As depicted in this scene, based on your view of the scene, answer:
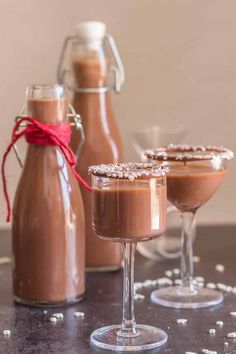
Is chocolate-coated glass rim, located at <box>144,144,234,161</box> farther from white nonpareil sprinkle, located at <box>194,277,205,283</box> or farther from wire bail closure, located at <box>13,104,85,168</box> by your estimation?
white nonpareil sprinkle, located at <box>194,277,205,283</box>

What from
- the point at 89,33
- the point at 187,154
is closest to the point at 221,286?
the point at 187,154

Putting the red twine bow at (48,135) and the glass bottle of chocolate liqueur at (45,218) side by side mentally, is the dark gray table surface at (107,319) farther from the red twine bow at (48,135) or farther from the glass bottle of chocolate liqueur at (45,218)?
the red twine bow at (48,135)

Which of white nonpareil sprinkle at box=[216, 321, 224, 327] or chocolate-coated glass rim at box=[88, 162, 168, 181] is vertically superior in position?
chocolate-coated glass rim at box=[88, 162, 168, 181]

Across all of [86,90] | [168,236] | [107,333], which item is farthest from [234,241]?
[107,333]

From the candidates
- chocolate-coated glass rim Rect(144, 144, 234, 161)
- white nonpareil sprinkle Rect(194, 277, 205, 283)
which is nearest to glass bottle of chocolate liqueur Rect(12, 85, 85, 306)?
chocolate-coated glass rim Rect(144, 144, 234, 161)

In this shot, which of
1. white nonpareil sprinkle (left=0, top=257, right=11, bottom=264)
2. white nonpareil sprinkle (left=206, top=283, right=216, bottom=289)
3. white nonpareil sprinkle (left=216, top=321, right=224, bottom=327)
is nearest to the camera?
white nonpareil sprinkle (left=216, top=321, right=224, bottom=327)

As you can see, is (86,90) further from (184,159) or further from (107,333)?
(107,333)

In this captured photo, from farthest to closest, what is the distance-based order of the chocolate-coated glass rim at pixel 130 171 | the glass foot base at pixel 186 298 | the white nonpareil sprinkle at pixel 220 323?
1. the glass foot base at pixel 186 298
2. the white nonpareil sprinkle at pixel 220 323
3. the chocolate-coated glass rim at pixel 130 171

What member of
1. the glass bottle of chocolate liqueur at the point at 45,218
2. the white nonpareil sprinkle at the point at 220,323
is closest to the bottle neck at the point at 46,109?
the glass bottle of chocolate liqueur at the point at 45,218

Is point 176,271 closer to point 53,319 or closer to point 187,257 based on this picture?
point 187,257
